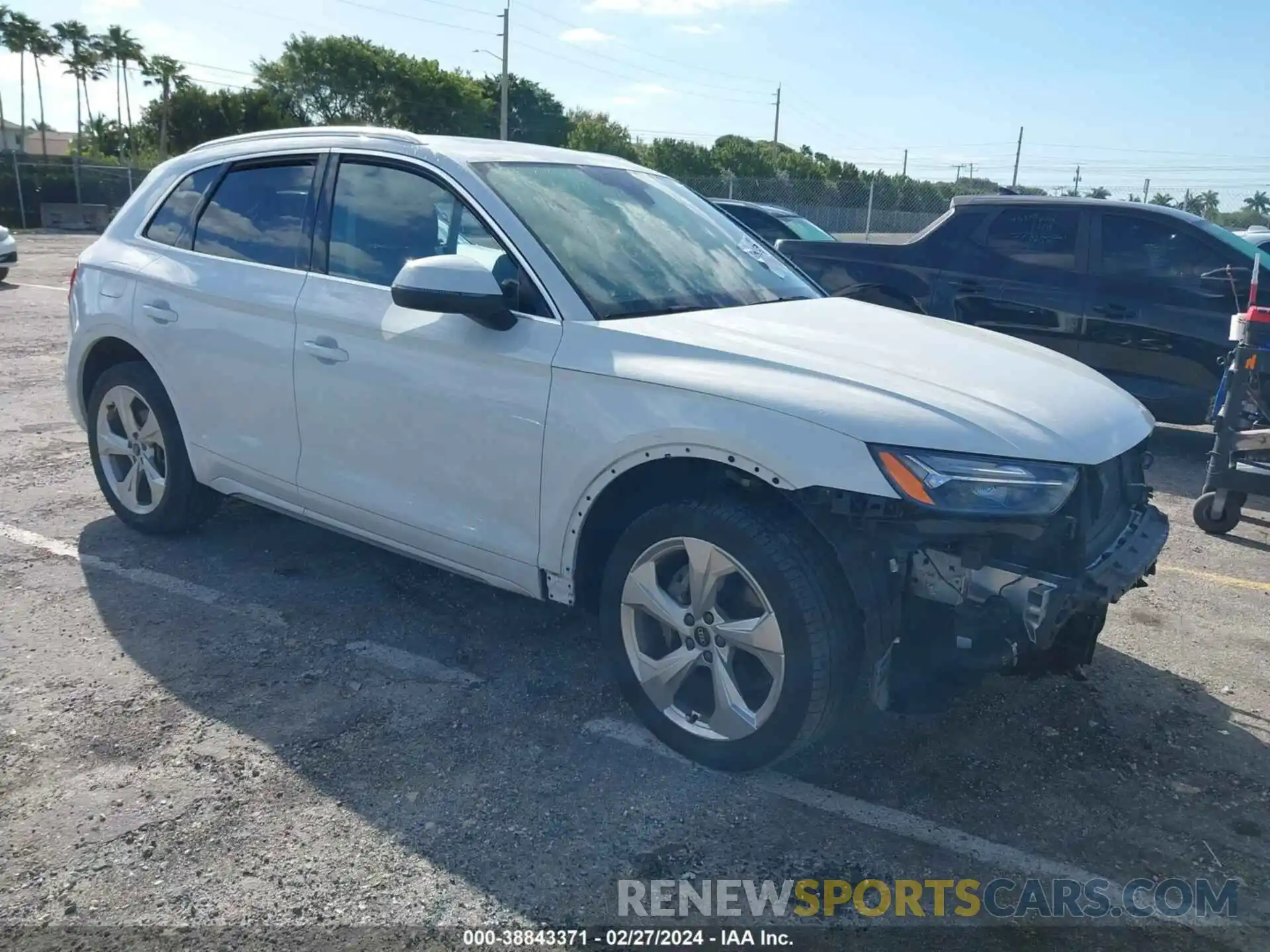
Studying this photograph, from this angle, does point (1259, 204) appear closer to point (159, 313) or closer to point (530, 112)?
point (159, 313)

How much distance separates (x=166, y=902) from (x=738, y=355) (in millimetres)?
2103

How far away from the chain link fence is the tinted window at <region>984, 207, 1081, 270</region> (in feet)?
101

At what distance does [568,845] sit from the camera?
2822 mm

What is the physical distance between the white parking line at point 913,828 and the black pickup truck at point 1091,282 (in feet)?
17.5

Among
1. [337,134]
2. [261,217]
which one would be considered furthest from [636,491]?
[261,217]

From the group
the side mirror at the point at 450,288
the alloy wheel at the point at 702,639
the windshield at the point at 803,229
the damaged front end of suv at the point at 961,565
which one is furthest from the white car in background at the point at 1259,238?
the side mirror at the point at 450,288

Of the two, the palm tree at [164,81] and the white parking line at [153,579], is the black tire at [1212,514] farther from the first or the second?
the palm tree at [164,81]

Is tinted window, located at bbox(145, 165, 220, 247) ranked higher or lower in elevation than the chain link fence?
lower

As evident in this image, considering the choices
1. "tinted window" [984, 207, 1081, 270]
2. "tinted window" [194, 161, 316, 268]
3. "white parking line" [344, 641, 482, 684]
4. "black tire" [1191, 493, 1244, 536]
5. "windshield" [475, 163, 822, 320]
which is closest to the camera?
"windshield" [475, 163, 822, 320]

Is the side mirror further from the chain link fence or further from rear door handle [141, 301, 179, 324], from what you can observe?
the chain link fence

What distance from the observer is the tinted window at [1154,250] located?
24.1 feet

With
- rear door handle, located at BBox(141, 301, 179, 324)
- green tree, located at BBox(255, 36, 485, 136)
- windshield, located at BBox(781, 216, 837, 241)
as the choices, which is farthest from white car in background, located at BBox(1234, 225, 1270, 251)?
green tree, located at BBox(255, 36, 485, 136)

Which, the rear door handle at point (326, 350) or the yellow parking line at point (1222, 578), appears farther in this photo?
the yellow parking line at point (1222, 578)

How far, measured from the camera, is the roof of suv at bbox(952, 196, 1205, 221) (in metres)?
7.51
